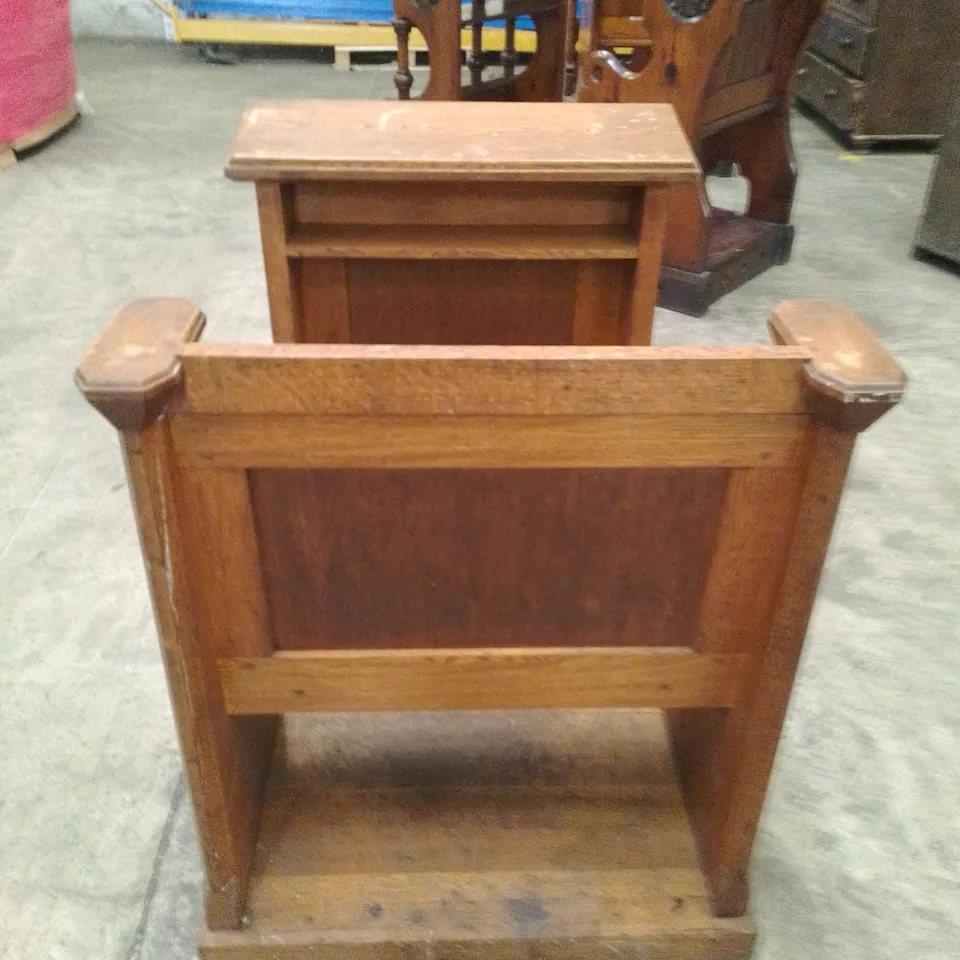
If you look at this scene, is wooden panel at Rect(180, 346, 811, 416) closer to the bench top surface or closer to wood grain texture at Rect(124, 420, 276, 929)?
wood grain texture at Rect(124, 420, 276, 929)

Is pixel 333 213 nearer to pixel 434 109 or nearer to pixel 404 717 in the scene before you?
pixel 434 109

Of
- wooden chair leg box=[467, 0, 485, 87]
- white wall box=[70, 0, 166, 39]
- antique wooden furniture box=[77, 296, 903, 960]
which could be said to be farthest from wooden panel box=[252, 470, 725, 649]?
white wall box=[70, 0, 166, 39]

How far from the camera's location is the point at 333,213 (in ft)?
4.28

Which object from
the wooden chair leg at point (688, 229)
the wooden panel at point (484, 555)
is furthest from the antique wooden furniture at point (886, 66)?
the wooden panel at point (484, 555)

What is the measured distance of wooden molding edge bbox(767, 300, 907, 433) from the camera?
2.18ft

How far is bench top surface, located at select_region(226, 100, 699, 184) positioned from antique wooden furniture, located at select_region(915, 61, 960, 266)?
5.64 ft

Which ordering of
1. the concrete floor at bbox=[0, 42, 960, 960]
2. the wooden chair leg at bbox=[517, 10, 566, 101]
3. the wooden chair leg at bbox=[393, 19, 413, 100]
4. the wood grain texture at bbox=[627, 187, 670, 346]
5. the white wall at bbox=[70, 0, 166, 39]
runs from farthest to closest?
the white wall at bbox=[70, 0, 166, 39] < the wooden chair leg at bbox=[517, 10, 566, 101] < the wooden chair leg at bbox=[393, 19, 413, 100] < the wood grain texture at bbox=[627, 187, 670, 346] < the concrete floor at bbox=[0, 42, 960, 960]

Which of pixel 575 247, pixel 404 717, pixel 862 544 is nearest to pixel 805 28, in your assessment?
pixel 862 544

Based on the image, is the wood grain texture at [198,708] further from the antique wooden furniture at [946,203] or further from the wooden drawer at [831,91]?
the wooden drawer at [831,91]

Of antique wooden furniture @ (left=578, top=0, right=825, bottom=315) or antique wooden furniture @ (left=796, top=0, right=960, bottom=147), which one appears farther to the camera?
antique wooden furniture @ (left=796, top=0, right=960, bottom=147)

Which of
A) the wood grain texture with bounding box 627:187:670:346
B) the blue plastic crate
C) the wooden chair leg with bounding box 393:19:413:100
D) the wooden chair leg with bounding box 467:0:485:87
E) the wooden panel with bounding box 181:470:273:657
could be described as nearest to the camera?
the wooden panel with bounding box 181:470:273:657

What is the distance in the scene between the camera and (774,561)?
81 cm

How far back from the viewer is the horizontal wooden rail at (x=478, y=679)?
0.86 metres

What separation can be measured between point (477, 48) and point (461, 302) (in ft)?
6.97
